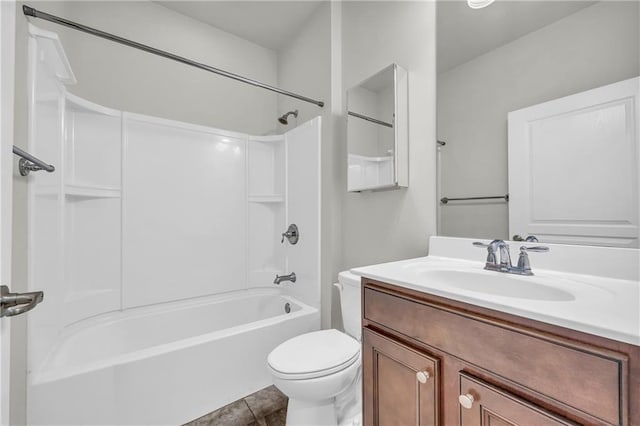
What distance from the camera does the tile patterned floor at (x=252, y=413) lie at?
1.35 metres

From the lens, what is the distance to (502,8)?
3.62 feet

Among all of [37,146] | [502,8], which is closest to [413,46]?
[502,8]

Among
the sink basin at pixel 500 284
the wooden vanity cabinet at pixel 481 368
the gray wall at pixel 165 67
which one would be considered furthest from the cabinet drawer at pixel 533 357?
the gray wall at pixel 165 67

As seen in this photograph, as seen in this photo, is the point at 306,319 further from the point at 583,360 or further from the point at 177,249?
the point at 583,360

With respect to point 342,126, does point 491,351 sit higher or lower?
lower

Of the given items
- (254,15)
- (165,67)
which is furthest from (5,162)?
(254,15)

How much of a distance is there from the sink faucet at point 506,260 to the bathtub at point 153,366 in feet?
3.88

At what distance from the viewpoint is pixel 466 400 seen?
63 centimetres

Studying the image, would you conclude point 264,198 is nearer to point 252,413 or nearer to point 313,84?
point 313,84

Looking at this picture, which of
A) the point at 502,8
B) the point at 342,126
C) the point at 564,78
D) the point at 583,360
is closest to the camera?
the point at 583,360

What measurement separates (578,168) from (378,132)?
0.86 m

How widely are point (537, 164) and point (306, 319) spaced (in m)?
1.49

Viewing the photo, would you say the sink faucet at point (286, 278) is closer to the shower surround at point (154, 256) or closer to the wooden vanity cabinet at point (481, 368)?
the shower surround at point (154, 256)

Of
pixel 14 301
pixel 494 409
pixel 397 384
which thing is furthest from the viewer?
pixel 397 384
